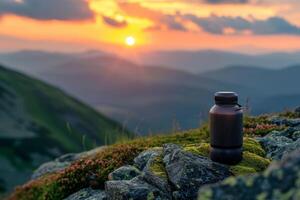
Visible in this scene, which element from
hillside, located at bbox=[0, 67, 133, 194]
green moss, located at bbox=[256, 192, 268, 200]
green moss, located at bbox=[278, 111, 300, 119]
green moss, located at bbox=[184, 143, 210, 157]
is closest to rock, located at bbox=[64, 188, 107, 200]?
green moss, located at bbox=[184, 143, 210, 157]

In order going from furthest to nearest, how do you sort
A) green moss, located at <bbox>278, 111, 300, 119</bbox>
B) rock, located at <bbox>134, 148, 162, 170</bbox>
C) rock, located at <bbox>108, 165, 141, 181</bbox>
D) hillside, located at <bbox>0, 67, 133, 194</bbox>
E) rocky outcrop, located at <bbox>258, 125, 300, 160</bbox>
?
hillside, located at <bbox>0, 67, 133, 194</bbox> → green moss, located at <bbox>278, 111, 300, 119</bbox> → rock, located at <bbox>134, 148, 162, 170</bbox> → rocky outcrop, located at <bbox>258, 125, 300, 160</bbox> → rock, located at <bbox>108, 165, 141, 181</bbox>

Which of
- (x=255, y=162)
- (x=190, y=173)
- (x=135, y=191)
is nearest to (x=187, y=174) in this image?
(x=190, y=173)

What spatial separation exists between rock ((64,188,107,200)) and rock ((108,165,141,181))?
2.01 ft

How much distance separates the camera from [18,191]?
722 inches

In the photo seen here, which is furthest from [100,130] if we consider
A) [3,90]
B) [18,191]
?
[18,191]

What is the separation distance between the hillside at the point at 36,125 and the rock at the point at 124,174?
281 feet

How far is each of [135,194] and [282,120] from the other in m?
9.11

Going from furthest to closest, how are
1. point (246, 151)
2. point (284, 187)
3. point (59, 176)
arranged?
point (59, 176) < point (246, 151) < point (284, 187)

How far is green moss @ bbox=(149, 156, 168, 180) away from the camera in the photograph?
9.89 metres

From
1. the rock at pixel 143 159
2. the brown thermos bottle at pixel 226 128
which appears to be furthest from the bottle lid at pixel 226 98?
the rock at pixel 143 159

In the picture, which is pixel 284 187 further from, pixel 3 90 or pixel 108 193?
pixel 3 90

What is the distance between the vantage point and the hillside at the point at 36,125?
115312 millimetres

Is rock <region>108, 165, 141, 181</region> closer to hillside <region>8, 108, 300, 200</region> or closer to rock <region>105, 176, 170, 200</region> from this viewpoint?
hillside <region>8, 108, 300, 200</region>

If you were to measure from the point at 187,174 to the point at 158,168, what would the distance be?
1.00 metres
